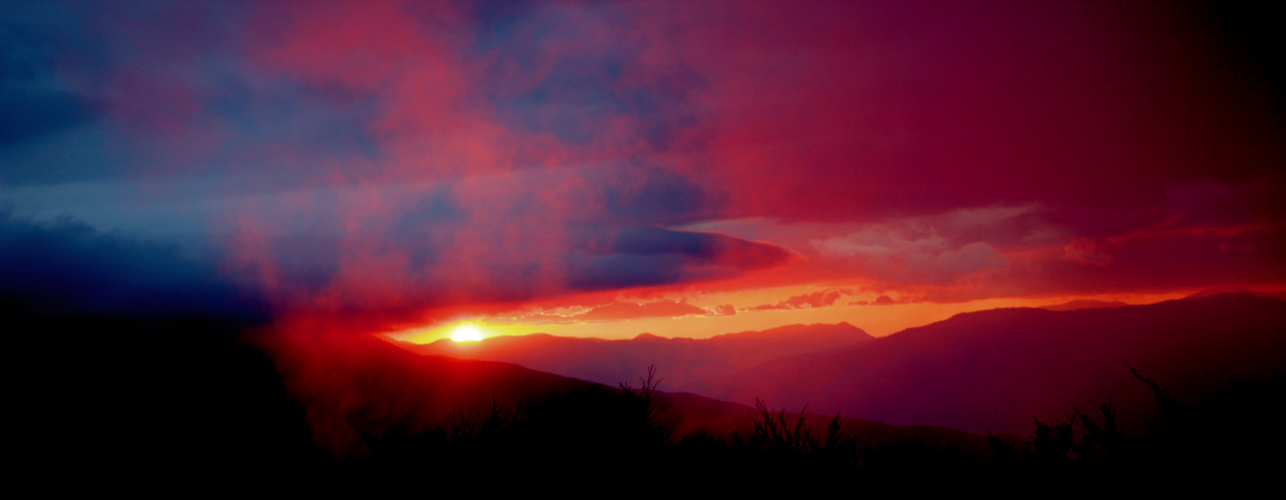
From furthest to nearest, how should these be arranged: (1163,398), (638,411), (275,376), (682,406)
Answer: (275,376)
(682,406)
(638,411)
(1163,398)

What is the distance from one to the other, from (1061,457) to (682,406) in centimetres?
8485

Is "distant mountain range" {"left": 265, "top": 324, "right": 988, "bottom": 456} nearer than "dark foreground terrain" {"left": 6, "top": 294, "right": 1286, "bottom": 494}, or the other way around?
"dark foreground terrain" {"left": 6, "top": 294, "right": 1286, "bottom": 494}

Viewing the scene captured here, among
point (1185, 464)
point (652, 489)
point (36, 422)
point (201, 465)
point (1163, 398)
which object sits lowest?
point (201, 465)

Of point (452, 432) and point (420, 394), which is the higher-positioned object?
point (452, 432)

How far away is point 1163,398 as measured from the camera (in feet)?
33.6

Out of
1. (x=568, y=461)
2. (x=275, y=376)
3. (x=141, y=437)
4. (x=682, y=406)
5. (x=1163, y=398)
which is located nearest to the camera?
(x=1163, y=398)

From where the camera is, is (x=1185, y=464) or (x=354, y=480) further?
(x=354, y=480)

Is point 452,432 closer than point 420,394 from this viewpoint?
Yes

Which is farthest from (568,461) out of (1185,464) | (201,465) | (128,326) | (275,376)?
(128,326)

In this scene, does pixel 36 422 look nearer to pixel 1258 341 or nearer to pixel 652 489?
pixel 652 489

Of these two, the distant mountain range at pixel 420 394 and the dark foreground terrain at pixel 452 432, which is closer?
the dark foreground terrain at pixel 452 432

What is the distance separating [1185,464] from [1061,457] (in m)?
3.42

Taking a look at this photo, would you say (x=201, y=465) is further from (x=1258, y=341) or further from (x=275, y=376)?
(x=1258, y=341)

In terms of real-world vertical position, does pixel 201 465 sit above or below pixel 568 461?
below
